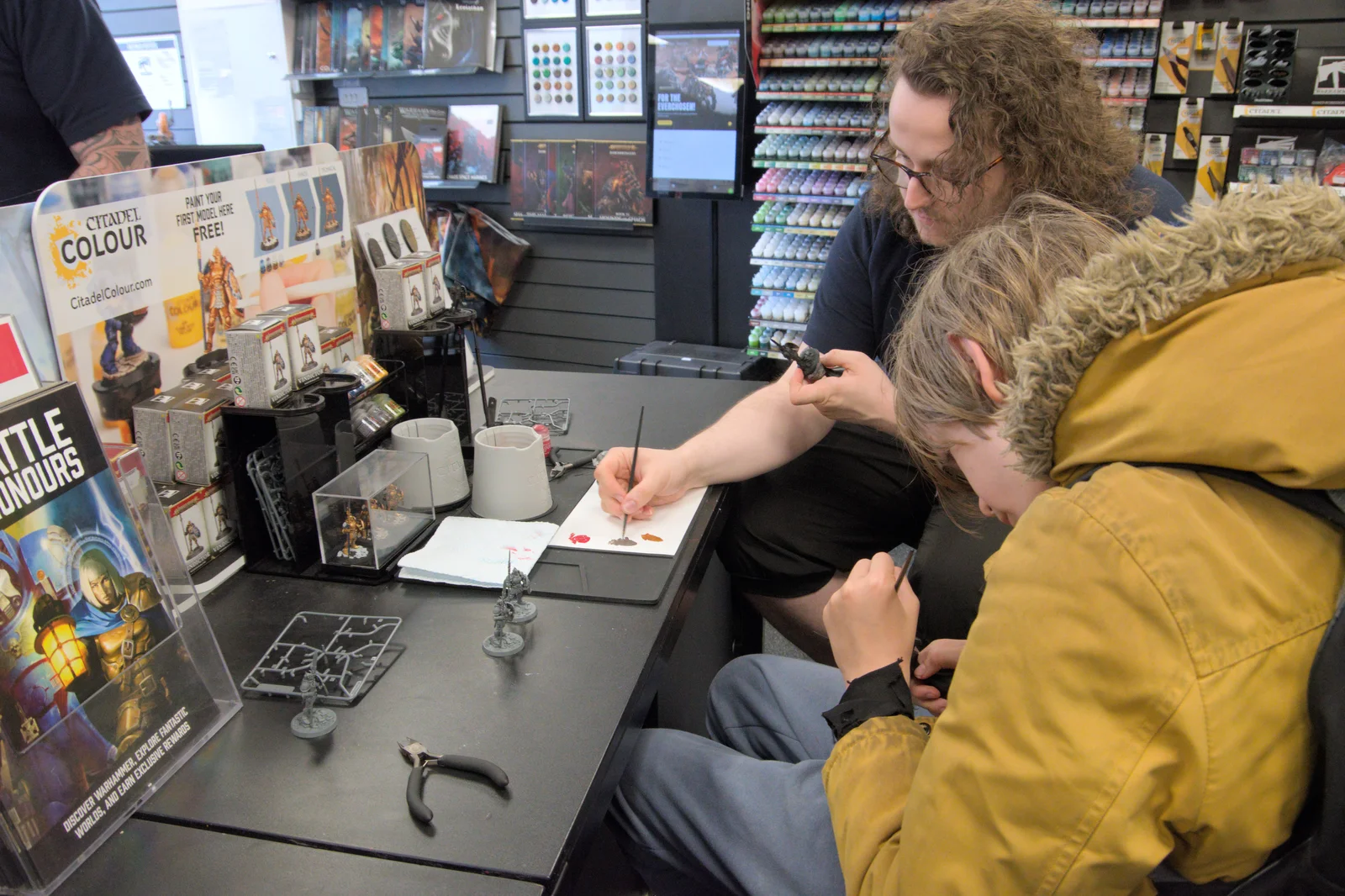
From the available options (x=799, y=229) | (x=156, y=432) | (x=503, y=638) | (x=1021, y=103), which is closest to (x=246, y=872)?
(x=503, y=638)

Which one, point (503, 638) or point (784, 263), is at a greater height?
point (784, 263)

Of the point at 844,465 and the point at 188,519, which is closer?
the point at 188,519

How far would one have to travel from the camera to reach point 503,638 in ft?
3.67

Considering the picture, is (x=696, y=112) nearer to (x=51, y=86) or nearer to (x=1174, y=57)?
(x=1174, y=57)

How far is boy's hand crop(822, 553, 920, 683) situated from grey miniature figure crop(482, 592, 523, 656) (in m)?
0.38

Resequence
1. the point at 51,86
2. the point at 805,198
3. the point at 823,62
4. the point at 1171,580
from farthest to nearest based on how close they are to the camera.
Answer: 1. the point at 805,198
2. the point at 823,62
3. the point at 51,86
4. the point at 1171,580

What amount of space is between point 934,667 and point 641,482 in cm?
50

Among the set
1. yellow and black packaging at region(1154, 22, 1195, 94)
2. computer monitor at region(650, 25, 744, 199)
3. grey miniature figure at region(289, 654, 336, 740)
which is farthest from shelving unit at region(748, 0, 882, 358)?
grey miniature figure at region(289, 654, 336, 740)

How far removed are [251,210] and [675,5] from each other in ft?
8.68

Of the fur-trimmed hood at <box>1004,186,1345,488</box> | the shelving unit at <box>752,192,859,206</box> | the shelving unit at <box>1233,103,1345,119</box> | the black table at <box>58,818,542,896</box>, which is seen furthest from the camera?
the shelving unit at <box>752,192,859,206</box>

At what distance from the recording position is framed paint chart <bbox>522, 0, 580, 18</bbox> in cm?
404

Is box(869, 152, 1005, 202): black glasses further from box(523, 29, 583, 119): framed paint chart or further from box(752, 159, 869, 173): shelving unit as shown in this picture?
box(523, 29, 583, 119): framed paint chart

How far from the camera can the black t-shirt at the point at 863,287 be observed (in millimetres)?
1810

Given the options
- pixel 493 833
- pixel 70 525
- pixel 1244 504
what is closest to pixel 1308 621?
pixel 1244 504
